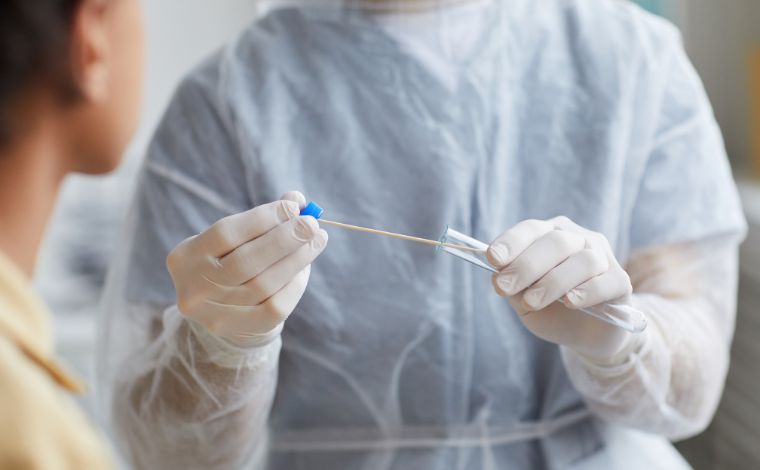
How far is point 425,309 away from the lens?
946 millimetres

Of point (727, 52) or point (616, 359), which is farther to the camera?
point (727, 52)

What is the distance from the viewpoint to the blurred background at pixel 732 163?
146 cm

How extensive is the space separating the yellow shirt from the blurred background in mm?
833

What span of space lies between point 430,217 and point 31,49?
1.46 ft

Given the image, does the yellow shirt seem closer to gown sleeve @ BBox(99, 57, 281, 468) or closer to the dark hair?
the dark hair

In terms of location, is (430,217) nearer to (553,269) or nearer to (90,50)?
(553,269)

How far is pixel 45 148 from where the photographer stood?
25.6 inches

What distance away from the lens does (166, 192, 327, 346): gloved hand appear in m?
0.75

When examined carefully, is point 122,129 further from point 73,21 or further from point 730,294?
point 730,294

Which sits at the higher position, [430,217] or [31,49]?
[31,49]

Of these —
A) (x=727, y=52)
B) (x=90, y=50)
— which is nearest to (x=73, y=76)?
(x=90, y=50)

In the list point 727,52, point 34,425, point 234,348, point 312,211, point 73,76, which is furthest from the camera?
point 727,52

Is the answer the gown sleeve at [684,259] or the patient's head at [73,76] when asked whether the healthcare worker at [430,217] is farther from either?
the patient's head at [73,76]

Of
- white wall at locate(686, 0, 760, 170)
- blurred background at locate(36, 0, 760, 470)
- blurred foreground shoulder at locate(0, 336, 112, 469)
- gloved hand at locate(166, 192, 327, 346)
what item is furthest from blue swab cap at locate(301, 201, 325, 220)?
white wall at locate(686, 0, 760, 170)
